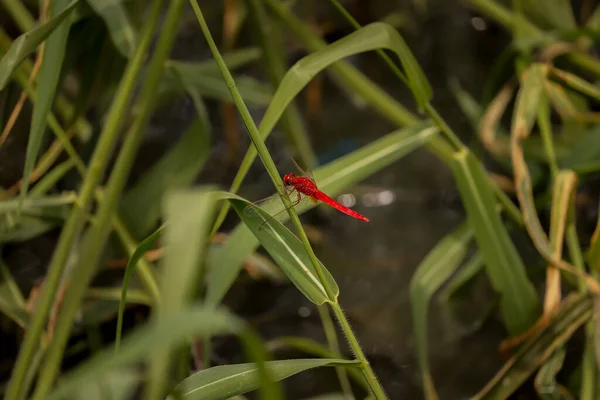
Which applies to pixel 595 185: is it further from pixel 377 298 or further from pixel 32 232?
pixel 32 232

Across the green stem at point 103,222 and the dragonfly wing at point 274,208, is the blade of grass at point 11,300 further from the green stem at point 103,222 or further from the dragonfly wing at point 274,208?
the dragonfly wing at point 274,208

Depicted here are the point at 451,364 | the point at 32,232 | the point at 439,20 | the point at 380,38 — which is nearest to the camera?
the point at 380,38

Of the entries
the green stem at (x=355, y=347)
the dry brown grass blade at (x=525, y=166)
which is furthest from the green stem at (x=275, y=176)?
the dry brown grass blade at (x=525, y=166)

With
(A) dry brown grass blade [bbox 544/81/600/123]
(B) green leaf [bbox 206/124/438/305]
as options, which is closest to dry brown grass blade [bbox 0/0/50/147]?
(B) green leaf [bbox 206/124/438/305]

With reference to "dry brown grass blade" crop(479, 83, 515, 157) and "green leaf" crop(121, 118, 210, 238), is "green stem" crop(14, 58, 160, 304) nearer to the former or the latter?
"green leaf" crop(121, 118, 210, 238)

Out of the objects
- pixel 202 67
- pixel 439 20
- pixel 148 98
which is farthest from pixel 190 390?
pixel 439 20
